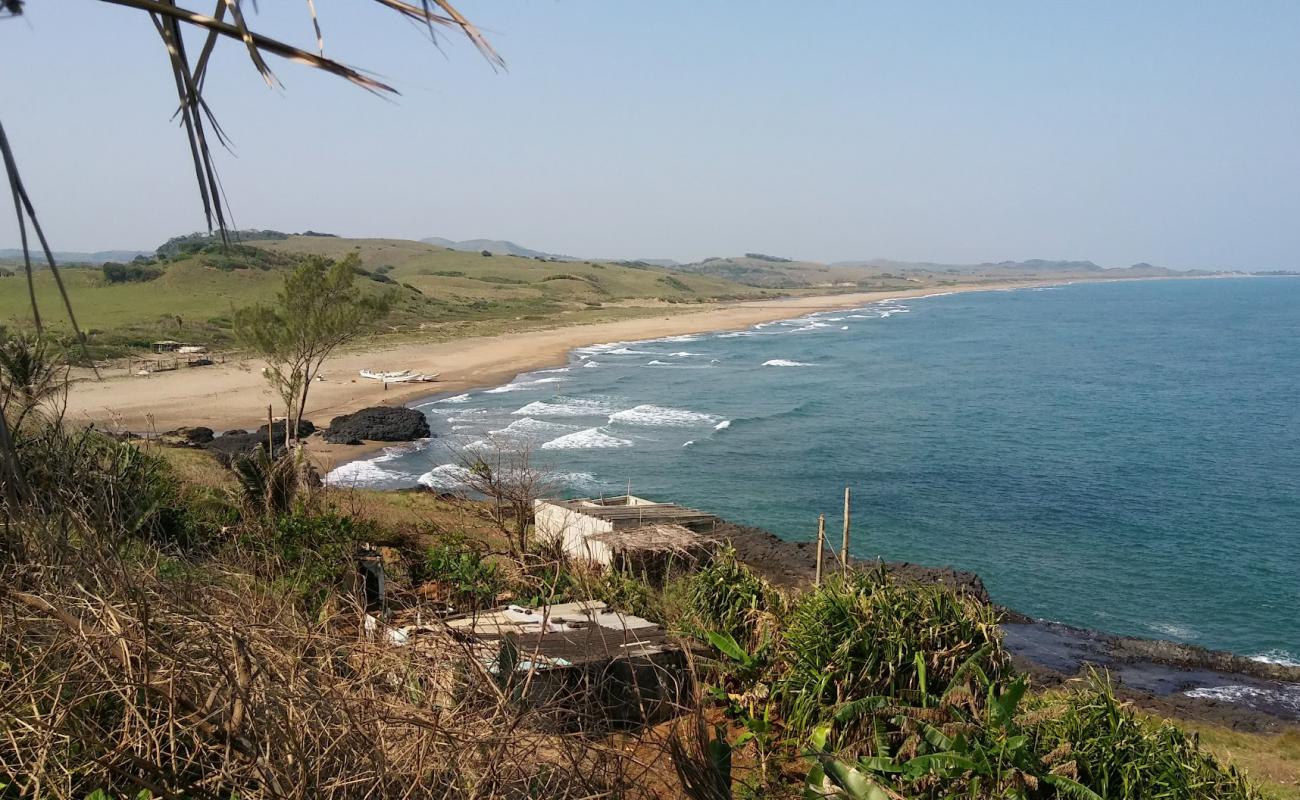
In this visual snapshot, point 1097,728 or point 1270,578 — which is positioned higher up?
point 1097,728

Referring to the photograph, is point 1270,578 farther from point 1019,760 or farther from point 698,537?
point 1019,760

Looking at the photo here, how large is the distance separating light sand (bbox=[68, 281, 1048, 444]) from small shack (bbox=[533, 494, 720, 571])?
434 inches

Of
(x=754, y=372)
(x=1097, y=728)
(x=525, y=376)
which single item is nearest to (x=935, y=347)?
(x=754, y=372)

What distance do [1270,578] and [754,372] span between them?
3874cm

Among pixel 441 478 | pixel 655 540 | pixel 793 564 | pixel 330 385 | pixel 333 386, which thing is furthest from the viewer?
pixel 330 385

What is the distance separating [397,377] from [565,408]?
10.7 m

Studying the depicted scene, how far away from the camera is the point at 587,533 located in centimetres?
1892

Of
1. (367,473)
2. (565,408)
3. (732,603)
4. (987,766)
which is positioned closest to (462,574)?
(732,603)

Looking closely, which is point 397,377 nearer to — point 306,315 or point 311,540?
point 306,315

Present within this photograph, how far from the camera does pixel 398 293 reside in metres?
40.0

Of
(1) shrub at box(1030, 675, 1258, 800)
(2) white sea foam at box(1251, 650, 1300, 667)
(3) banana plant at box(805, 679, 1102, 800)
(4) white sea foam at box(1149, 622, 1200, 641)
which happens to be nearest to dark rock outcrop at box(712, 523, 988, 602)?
(4) white sea foam at box(1149, 622, 1200, 641)

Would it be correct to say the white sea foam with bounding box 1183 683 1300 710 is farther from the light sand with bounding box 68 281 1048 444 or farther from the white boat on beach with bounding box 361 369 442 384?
the white boat on beach with bounding box 361 369 442 384

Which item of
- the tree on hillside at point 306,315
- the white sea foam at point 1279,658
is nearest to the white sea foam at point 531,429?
the tree on hillside at point 306,315

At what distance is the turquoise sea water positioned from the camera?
25.2 m
